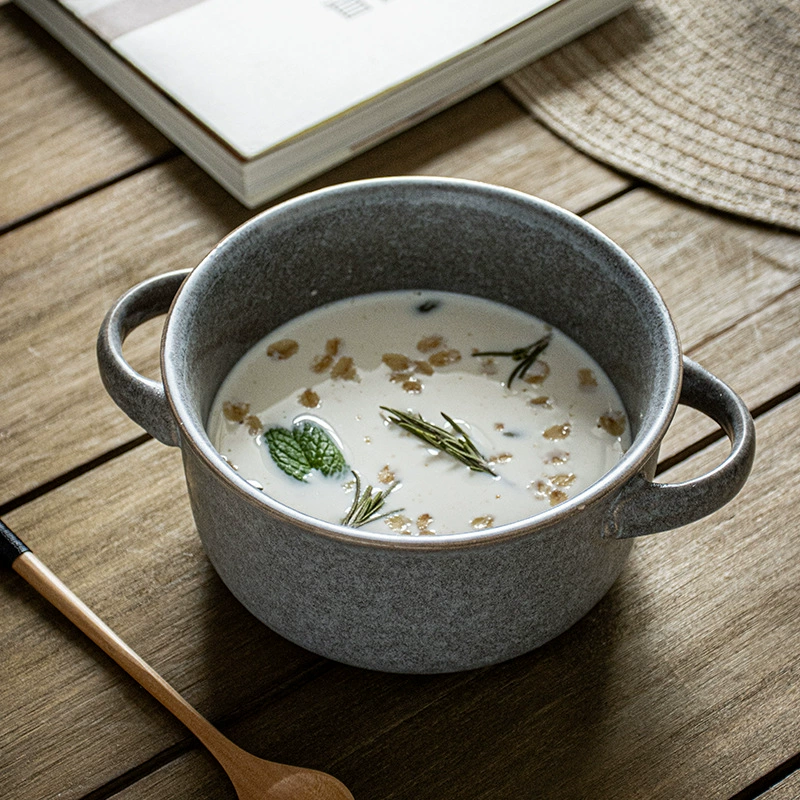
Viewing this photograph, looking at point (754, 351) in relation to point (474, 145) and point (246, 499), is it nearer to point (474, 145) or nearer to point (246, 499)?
point (474, 145)

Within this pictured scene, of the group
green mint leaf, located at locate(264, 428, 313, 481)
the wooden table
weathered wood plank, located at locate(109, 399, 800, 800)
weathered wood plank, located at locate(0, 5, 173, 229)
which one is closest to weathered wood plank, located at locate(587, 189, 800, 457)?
the wooden table

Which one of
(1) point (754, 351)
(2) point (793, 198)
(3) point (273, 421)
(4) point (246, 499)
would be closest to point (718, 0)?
(2) point (793, 198)

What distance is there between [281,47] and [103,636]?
0.47 m

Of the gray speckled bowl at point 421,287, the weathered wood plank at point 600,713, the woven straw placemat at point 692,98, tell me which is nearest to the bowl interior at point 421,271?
the gray speckled bowl at point 421,287

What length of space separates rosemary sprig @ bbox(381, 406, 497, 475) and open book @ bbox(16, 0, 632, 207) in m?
0.25

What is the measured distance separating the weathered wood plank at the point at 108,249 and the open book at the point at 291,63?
2cm

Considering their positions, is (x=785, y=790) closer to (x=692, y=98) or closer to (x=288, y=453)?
(x=288, y=453)

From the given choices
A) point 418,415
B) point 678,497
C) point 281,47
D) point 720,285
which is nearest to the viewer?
point 678,497

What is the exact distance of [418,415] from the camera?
589 millimetres

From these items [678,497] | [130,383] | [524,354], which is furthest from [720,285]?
[130,383]

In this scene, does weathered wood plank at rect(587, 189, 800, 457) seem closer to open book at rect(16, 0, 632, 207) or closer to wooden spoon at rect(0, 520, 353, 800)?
open book at rect(16, 0, 632, 207)

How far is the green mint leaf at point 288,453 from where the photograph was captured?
1.83 feet

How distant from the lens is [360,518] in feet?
1.74

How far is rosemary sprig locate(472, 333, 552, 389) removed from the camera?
613 mm
